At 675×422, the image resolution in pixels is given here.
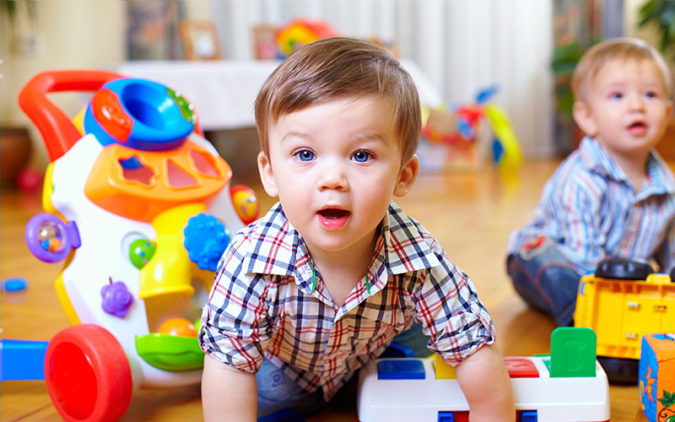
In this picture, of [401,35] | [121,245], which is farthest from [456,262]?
[401,35]

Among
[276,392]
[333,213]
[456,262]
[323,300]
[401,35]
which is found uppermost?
[401,35]

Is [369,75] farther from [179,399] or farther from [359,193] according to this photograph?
[179,399]

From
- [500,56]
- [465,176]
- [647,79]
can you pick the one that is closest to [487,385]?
[647,79]

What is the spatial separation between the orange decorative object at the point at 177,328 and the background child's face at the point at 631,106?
0.79 metres

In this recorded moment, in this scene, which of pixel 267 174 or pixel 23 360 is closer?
pixel 267 174

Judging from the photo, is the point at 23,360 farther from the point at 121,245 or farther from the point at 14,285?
the point at 14,285

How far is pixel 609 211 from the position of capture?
122cm

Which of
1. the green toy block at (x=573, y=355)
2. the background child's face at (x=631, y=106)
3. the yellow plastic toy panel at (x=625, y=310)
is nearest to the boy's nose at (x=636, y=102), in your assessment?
the background child's face at (x=631, y=106)

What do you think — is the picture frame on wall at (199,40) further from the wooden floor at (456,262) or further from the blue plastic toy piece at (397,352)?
the blue plastic toy piece at (397,352)

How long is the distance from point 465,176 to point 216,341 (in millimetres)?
2714

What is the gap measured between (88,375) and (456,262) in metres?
0.97

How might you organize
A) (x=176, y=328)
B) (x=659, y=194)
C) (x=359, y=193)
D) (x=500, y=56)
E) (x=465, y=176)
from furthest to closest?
(x=500, y=56)
(x=465, y=176)
(x=659, y=194)
(x=176, y=328)
(x=359, y=193)

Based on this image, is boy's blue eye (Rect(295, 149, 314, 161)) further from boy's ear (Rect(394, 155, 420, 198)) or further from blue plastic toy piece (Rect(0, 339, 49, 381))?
blue plastic toy piece (Rect(0, 339, 49, 381))

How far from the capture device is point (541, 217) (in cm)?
133
